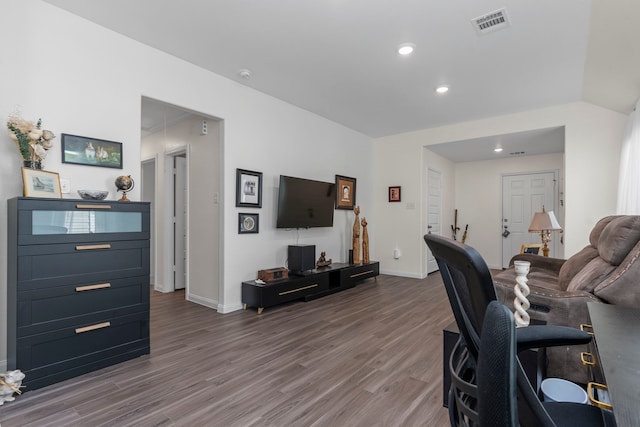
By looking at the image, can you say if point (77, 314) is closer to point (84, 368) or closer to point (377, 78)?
point (84, 368)

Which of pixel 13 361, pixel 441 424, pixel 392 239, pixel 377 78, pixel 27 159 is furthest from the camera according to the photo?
pixel 392 239

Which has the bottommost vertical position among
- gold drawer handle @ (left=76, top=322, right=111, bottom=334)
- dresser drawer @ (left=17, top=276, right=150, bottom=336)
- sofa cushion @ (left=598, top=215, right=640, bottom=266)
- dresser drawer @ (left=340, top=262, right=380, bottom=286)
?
dresser drawer @ (left=340, top=262, right=380, bottom=286)

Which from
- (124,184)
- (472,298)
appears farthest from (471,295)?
(124,184)

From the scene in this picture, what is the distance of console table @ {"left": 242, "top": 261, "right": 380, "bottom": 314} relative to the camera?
375cm

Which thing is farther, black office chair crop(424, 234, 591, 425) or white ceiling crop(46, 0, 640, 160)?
white ceiling crop(46, 0, 640, 160)

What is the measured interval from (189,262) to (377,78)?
3.40 meters

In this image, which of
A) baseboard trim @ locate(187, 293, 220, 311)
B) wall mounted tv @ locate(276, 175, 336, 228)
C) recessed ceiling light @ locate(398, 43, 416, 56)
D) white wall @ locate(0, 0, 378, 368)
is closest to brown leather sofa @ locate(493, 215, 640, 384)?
recessed ceiling light @ locate(398, 43, 416, 56)

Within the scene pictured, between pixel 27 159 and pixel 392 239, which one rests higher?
pixel 27 159

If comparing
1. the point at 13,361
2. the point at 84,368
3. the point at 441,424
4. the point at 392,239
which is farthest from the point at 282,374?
the point at 392,239

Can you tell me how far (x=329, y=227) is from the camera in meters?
5.33

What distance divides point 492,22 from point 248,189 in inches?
118

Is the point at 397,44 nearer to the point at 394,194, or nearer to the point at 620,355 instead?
the point at 620,355

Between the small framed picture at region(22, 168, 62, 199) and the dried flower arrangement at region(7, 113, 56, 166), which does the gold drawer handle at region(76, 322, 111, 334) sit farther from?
the dried flower arrangement at region(7, 113, 56, 166)

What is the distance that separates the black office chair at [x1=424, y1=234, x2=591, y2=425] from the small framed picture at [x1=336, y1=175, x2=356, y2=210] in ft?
15.6
